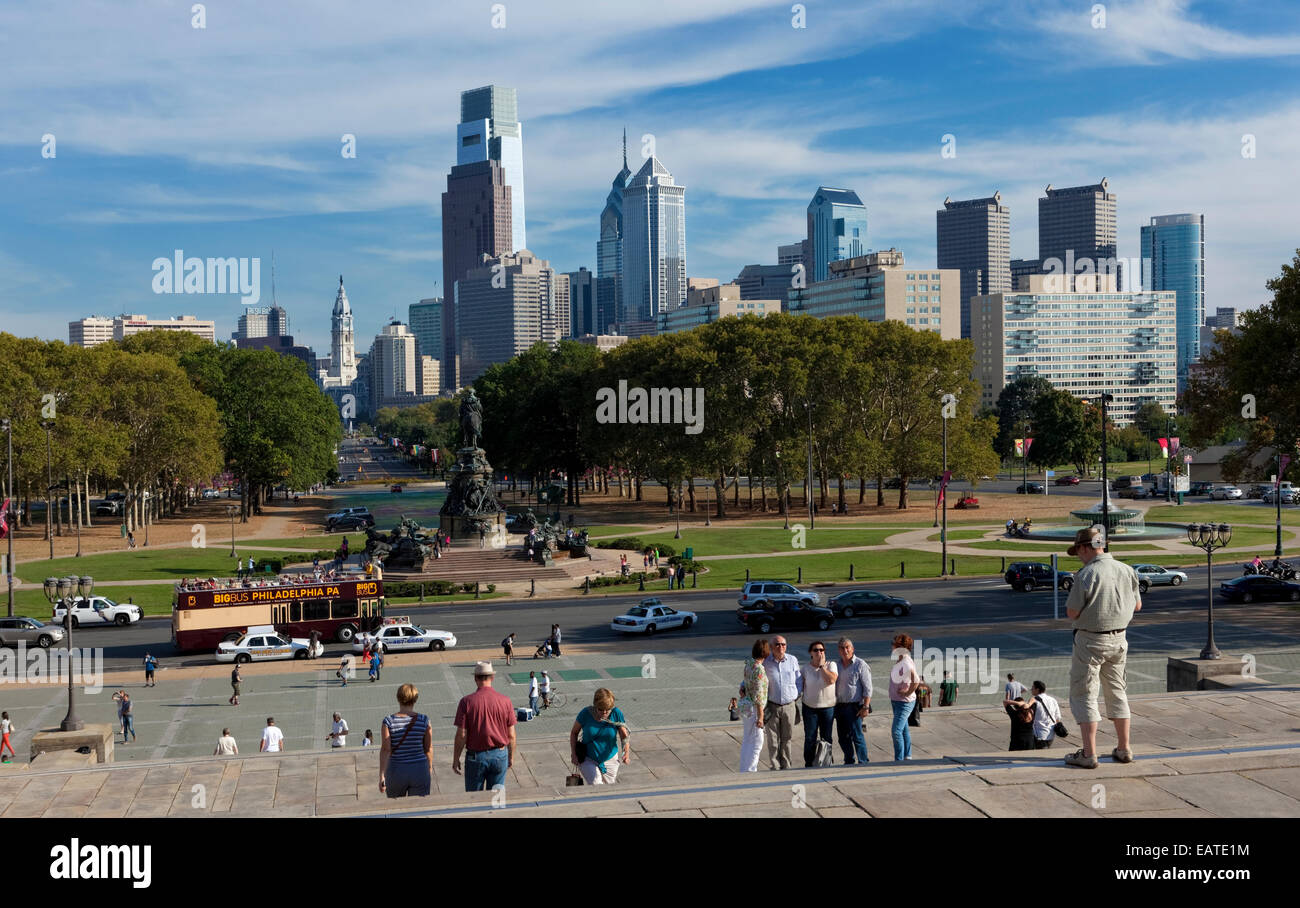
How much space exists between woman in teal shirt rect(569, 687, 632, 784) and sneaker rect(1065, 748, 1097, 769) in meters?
4.74

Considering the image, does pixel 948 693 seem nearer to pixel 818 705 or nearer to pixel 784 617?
pixel 818 705

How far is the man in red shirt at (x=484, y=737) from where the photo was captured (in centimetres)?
1134

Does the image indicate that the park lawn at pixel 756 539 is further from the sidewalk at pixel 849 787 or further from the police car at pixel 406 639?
the sidewalk at pixel 849 787

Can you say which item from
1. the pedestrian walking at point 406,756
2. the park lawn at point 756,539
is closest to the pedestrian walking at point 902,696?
the pedestrian walking at point 406,756

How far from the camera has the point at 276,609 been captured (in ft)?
128

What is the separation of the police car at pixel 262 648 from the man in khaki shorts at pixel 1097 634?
31.4m

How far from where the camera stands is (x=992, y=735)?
18125mm

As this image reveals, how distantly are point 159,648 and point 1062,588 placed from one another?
122ft

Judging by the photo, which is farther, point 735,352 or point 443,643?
point 735,352

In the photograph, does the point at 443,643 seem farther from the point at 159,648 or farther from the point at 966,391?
the point at 966,391
